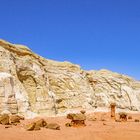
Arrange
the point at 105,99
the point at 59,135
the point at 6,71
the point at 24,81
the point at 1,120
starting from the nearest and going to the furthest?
1. the point at 59,135
2. the point at 1,120
3. the point at 6,71
4. the point at 24,81
5. the point at 105,99

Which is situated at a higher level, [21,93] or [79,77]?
[79,77]

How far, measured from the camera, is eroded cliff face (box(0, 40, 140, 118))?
→ 33.7 metres

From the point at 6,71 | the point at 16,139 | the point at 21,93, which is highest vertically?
the point at 6,71

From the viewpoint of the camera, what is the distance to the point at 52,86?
44.1 metres

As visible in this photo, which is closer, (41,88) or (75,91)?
(41,88)

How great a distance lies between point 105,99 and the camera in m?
49.3

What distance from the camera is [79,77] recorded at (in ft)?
157

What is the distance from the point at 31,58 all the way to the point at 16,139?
91.2 feet

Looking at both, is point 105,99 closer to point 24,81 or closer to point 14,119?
point 24,81

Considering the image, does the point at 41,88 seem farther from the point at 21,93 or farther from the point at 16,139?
the point at 16,139

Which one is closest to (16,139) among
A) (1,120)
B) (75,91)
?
(1,120)

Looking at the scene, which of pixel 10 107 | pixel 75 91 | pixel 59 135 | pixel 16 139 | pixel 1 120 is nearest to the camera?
pixel 16 139

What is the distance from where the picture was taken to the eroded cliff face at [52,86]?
33.7m

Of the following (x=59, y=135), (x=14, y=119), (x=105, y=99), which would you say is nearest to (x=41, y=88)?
(x=105, y=99)
